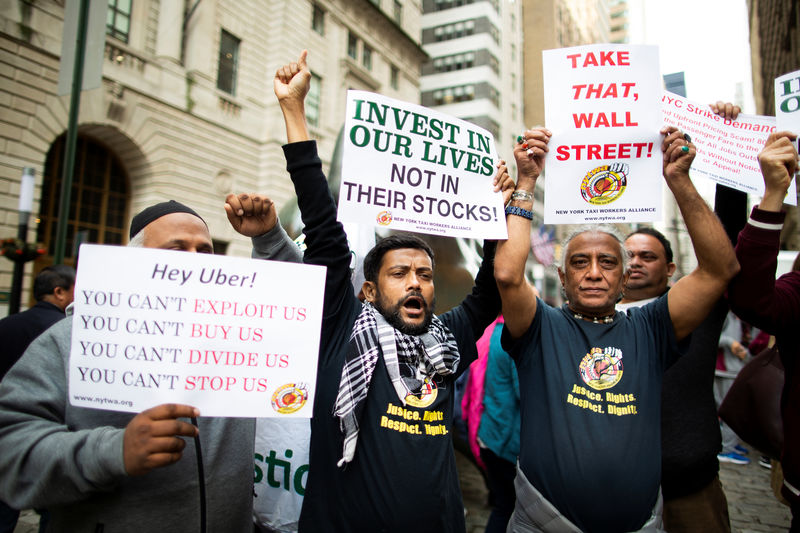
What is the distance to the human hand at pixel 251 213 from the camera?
2014 millimetres

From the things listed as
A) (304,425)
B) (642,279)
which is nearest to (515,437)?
(642,279)

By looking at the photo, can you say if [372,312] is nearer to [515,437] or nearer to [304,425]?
[304,425]

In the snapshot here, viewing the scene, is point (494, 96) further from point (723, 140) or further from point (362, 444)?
point (362, 444)

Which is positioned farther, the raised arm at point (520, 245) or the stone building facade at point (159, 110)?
the stone building facade at point (159, 110)

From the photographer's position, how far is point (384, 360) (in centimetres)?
198

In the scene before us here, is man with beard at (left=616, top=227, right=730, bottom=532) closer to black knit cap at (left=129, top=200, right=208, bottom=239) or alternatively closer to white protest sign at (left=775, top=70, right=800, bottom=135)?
white protest sign at (left=775, top=70, right=800, bottom=135)

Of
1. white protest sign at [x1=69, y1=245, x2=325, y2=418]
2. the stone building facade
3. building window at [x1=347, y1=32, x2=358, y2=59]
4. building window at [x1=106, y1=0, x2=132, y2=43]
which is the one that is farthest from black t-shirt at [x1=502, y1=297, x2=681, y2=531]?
building window at [x1=347, y1=32, x2=358, y2=59]

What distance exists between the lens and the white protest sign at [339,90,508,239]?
2.17 meters

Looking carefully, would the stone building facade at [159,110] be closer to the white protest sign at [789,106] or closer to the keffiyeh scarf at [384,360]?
the keffiyeh scarf at [384,360]

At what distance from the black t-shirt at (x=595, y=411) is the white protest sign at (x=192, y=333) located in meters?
1.05

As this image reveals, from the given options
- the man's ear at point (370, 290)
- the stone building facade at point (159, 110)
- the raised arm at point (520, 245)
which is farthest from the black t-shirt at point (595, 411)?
the stone building facade at point (159, 110)

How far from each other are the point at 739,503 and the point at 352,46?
758 inches

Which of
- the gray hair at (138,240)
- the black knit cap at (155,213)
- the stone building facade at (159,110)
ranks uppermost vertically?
the stone building facade at (159,110)

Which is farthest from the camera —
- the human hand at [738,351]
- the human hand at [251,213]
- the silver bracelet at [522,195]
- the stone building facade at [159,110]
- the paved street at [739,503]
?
the stone building facade at [159,110]
